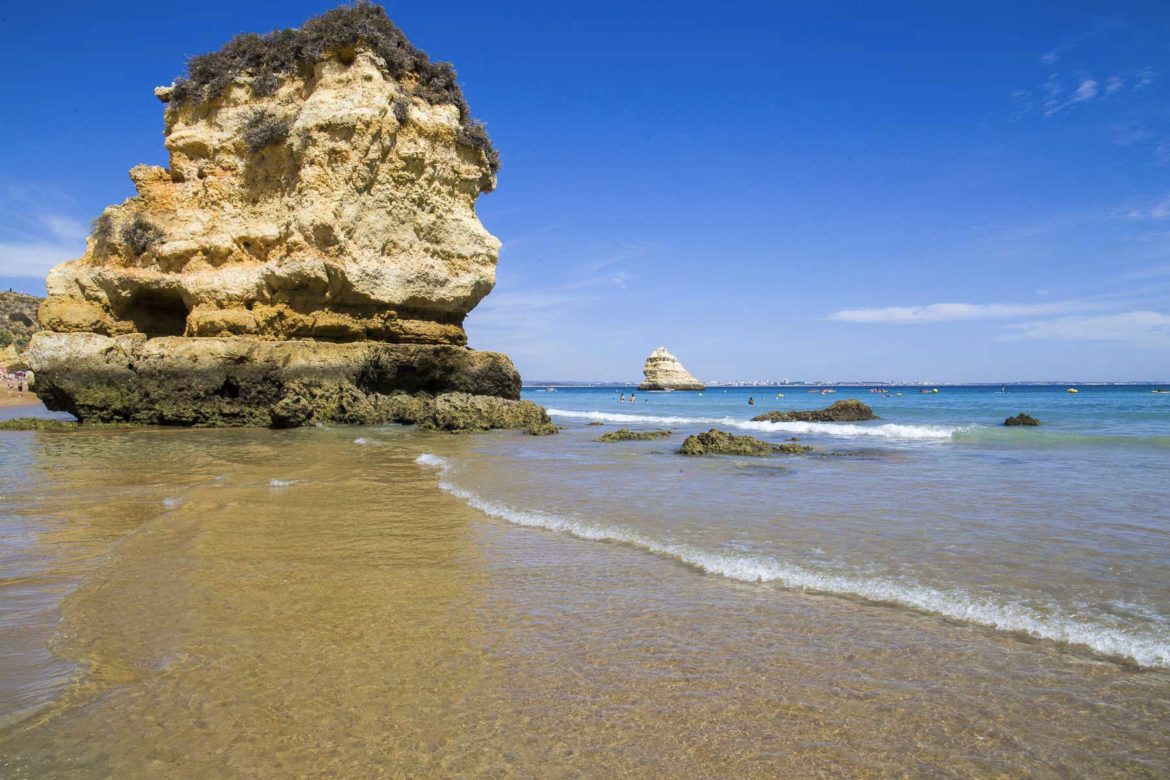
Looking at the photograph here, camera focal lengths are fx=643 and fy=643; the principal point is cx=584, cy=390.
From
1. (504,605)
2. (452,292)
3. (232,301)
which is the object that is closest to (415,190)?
(452,292)

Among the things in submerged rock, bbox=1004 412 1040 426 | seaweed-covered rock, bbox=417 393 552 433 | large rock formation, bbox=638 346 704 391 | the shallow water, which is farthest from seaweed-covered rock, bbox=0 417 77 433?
large rock formation, bbox=638 346 704 391

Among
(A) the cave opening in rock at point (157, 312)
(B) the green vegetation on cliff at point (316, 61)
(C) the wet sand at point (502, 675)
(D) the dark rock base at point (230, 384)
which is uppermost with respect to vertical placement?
(B) the green vegetation on cliff at point (316, 61)

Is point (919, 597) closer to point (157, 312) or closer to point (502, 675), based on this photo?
point (502, 675)

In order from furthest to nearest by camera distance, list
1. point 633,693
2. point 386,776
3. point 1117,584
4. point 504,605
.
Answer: point 1117,584 → point 504,605 → point 633,693 → point 386,776

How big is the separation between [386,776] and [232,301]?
820 inches

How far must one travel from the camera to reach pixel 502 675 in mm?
3221

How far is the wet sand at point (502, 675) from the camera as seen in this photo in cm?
251

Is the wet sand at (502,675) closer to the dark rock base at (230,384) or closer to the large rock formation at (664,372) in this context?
the dark rock base at (230,384)

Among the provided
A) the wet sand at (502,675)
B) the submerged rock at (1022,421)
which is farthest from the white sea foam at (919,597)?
the submerged rock at (1022,421)

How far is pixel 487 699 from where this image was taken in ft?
9.73

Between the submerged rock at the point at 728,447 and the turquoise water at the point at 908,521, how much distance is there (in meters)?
0.70

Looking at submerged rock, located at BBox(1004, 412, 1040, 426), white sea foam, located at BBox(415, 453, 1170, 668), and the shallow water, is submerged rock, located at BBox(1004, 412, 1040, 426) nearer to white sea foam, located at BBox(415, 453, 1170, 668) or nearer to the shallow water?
the shallow water

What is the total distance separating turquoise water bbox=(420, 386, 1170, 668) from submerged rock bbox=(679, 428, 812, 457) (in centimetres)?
70

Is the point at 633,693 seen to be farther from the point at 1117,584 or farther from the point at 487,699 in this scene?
the point at 1117,584
